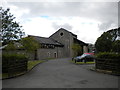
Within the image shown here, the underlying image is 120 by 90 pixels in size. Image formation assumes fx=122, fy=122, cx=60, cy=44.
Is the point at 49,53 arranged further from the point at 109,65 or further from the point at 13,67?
the point at 109,65

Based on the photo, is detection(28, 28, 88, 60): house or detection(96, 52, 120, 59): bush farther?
detection(28, 28, 88, 60): house

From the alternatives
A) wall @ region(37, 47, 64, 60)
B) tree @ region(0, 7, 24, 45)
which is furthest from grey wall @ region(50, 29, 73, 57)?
tree @ region(0, 7, 24, 45)

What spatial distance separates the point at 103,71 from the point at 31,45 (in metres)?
14.3

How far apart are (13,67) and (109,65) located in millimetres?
8883

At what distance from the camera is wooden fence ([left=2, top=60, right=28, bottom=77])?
1041 centimetres

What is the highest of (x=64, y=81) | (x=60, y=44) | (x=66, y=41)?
(x=66, y=41)

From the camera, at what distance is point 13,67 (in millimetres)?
10906

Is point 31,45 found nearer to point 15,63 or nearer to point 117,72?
point 15,63

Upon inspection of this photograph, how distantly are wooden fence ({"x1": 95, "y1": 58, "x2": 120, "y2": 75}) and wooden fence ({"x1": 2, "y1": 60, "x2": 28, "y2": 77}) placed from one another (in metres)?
7.90

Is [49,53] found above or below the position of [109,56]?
below

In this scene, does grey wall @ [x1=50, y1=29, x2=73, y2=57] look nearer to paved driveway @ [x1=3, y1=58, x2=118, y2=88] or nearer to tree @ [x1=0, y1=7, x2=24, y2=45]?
tree @ [x1=0, y1=7, x2=24, y2=45]

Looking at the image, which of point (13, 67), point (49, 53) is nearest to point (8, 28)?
point (13, 67)

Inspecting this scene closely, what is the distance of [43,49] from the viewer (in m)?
42.2

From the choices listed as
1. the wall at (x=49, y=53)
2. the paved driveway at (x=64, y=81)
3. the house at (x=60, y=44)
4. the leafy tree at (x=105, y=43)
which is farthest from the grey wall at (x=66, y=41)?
the paved driveway at (x=64, y=81)
